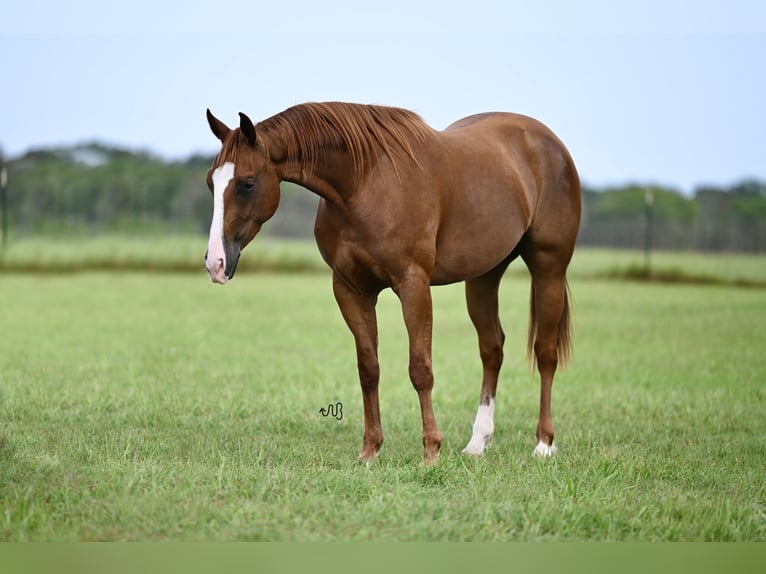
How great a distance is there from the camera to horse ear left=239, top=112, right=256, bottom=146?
15.4 feet

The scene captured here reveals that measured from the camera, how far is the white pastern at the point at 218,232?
475 centimetres

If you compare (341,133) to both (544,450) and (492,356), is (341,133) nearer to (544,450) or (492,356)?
(492,356)

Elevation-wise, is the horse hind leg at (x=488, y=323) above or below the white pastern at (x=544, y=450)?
above

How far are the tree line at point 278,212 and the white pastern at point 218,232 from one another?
64.9ft

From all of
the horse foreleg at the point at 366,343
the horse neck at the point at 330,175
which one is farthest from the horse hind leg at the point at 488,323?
the horse neck at the point at 330,175

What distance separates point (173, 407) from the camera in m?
7.09

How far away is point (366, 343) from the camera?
543cm

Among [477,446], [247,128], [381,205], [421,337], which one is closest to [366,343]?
[421,337]

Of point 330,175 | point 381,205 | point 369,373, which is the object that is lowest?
point 369,373

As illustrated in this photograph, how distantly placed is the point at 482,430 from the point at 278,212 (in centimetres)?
2004

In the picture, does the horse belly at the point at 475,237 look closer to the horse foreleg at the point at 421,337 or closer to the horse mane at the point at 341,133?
the horse foreleg at the point at 421,337

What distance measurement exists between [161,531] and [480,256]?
103 inches

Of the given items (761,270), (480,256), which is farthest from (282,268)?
(480,256)

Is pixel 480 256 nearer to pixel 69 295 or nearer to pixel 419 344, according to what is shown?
pixel 419 344
